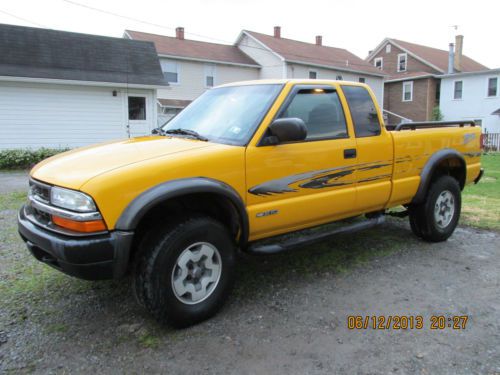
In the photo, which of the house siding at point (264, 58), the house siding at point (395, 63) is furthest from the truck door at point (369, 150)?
the house siding at point (395, 63)

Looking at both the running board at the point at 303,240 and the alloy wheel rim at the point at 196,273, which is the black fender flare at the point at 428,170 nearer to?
the running board at the point at 303,240

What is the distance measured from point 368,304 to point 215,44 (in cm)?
3033

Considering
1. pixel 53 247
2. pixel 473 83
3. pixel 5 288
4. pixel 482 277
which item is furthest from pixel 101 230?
pixel 473 83

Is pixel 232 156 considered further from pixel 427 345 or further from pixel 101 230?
pixel 427 345

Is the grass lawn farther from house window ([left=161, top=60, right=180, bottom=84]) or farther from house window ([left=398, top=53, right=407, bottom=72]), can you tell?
house window ([left=398, top=53, right=407, bottom=72])

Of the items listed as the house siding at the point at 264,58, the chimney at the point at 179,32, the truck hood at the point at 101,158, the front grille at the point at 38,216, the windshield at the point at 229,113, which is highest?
the chimney at the point at 179,32

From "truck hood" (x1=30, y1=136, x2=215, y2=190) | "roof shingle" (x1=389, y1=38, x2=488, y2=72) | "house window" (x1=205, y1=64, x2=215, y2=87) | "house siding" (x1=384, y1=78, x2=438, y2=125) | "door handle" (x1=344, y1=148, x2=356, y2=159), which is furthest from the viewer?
"roof shingle" (x1=389, y1=38, x2=488, y2=72)

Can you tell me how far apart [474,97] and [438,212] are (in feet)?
101

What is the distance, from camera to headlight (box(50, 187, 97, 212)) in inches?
110

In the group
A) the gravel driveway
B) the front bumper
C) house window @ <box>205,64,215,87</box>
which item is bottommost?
the gravel driveway

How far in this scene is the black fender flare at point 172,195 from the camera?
286 cm

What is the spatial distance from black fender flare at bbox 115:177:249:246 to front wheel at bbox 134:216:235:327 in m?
0.23

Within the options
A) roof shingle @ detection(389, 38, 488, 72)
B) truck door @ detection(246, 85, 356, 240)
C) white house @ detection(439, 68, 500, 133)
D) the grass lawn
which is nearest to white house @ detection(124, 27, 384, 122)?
white house @ detection(439, 68, 500, 133)

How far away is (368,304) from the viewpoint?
3.70m
